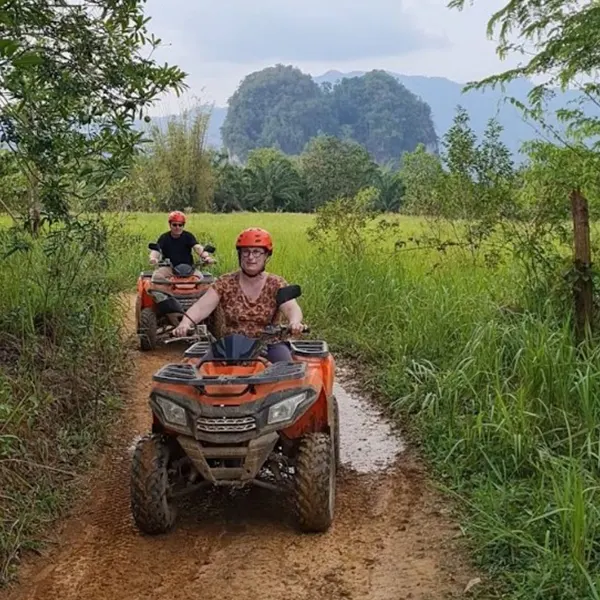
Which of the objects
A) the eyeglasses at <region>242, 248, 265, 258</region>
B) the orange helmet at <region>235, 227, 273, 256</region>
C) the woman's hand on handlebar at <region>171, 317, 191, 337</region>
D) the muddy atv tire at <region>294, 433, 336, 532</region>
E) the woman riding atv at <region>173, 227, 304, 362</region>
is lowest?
the muddy atv tire at <region>294, 433, 336, 532</region>

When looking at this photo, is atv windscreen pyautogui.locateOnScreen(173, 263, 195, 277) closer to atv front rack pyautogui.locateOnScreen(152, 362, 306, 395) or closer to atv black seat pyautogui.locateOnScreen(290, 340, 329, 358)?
atv black seat pyautogui.locateOnScreen(290, 340, 329, 358)

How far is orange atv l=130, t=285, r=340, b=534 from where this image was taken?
381cm

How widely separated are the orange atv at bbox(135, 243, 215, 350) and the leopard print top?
3237 mm

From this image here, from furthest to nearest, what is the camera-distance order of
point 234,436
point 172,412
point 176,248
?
1. point 176,248
2. point 172,412
3. point 234,436

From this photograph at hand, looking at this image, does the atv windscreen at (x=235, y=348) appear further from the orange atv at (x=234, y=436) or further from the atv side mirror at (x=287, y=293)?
the atv side mirror at (x=287, y=293)

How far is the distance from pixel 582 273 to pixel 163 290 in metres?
4.34

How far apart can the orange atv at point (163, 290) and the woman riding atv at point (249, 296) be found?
10.6 ft

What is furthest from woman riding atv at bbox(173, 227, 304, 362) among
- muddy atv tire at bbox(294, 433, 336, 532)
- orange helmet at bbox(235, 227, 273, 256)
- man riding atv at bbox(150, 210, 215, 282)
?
man riding atv at bbox(150, 210, 215, 282)

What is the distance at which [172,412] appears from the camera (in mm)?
3900

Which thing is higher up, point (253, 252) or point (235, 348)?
Answer: point (253, 252)

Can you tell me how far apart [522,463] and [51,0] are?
12.3 ft

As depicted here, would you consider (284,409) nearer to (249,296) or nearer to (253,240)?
(249,296)

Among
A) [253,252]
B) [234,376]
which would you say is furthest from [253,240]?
[234,376]

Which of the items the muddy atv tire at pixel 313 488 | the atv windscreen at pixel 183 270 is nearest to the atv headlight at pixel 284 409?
the muddy atv tire at pixel 313 488
